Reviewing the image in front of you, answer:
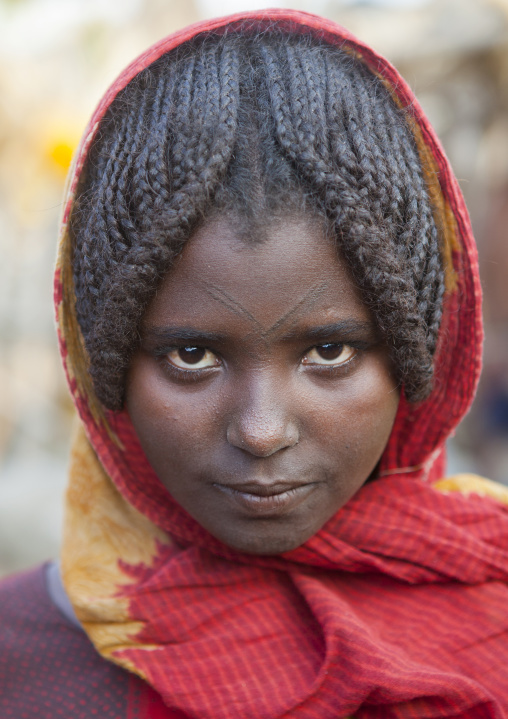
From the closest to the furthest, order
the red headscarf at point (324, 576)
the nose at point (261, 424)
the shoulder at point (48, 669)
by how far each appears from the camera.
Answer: the nose at point (261, 424) → the red headscarf at point (324, 576) → the shoulder at point (48, 669)

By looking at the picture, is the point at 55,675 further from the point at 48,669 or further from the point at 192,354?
the point at 192,354

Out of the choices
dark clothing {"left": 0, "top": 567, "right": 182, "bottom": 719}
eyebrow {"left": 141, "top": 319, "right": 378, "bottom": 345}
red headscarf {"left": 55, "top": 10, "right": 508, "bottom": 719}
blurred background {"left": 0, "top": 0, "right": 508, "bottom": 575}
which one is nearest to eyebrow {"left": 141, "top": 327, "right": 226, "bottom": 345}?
eyebrow {"left": 141, "top": 319, "right": 378, "bottom": 345}

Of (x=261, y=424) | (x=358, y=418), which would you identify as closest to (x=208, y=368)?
(x=261, y=424)

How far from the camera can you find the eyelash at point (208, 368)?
43.4 inches

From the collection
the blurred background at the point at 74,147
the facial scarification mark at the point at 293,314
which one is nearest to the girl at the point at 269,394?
the facial scarification mark at the point at 293,314

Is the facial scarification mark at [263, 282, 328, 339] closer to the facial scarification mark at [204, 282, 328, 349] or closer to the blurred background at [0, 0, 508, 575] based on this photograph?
the facial scarification mark at [204, 282, 328, 349]

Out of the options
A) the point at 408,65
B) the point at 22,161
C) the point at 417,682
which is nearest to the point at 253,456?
the point at 417,682

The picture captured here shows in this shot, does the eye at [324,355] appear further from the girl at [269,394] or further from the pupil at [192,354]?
the pupil at [192,354]

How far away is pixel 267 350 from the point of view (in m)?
1.06

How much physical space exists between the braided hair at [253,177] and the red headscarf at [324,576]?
0.05 metres

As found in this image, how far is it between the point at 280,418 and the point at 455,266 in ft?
1.58

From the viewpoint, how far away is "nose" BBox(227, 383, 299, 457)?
1034 millimetres

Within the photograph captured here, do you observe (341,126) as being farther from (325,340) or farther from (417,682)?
(417,682)

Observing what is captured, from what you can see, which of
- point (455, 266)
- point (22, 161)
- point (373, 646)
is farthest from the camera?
point (22, 161)
